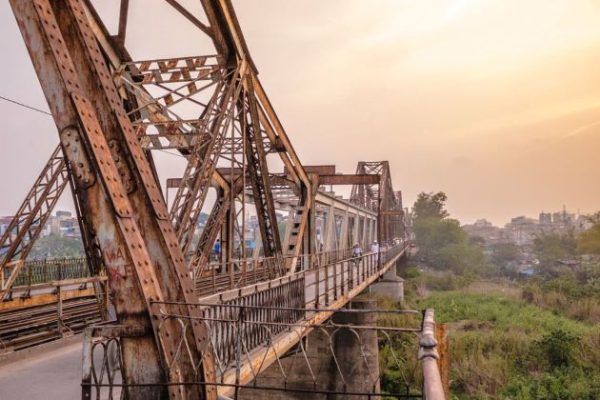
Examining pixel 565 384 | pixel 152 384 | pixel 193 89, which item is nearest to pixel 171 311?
pixel 152 384

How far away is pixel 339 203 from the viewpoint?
27250mm

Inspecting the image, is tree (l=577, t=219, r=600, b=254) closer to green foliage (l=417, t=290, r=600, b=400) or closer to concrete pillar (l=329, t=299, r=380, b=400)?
green foliage (l=417, t=290, r=600, b=400)

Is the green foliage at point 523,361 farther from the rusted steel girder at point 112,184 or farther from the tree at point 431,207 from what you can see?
the tree at point 431,207

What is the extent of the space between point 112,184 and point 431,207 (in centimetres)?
12958

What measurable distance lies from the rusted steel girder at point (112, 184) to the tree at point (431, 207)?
124460 millimetres

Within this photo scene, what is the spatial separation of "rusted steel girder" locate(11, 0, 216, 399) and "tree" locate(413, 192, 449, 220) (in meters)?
124

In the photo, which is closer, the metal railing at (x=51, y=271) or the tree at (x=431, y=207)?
the metal railing at (x=51, y=271)

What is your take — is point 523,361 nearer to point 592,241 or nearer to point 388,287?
point 388,287

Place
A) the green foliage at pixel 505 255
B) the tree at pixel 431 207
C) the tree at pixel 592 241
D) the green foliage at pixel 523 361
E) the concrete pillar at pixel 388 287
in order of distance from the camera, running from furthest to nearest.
→ the tree at pixel 431 207 < the green foliage at pixel 505 255 < the tree at pixel 592 241 < the concrete pillar at pixel 388 287 < the green foliage at pixel 523 361

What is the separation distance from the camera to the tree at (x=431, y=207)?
12662 cm

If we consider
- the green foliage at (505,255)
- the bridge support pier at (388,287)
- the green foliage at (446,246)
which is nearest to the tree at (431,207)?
the green foliage at (446,246)

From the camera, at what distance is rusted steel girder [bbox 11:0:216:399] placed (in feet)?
14.1

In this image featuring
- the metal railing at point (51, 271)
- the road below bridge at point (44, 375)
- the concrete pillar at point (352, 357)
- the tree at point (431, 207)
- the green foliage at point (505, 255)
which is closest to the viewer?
the road below bridge at point (44, 375)

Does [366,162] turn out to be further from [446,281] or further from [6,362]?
[6,362]
